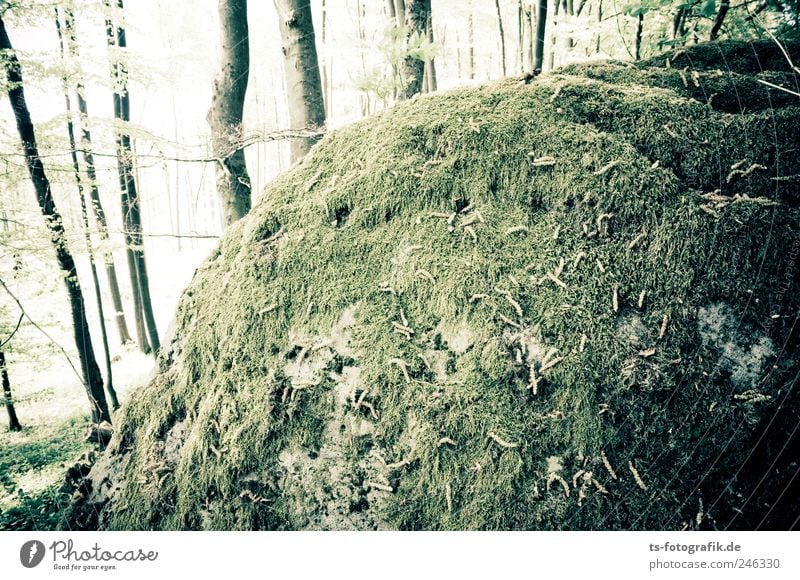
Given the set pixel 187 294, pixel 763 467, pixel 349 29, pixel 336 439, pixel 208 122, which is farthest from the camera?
pixel 349 29

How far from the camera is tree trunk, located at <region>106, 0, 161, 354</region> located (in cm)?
682

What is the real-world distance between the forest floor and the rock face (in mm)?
1652

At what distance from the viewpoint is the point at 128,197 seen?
8.61 m

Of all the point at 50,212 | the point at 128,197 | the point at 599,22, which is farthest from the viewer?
the point at 128,197

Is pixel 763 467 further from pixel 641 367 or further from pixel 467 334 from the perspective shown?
pixel 467 334

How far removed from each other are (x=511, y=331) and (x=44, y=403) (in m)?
13.0

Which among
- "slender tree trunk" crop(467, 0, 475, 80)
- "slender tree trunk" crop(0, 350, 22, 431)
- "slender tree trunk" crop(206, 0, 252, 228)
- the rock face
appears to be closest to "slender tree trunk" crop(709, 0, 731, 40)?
the rock face

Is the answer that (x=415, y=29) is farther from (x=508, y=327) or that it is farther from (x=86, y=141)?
(x=86, y=141)

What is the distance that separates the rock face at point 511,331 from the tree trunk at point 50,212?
12.8ft

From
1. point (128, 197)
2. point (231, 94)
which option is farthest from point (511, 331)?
point (128, 197)

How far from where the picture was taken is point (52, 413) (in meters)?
9.94

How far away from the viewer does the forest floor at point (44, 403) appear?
5.01 meters
